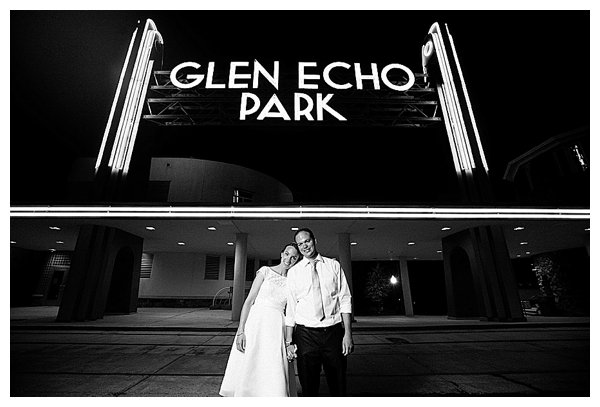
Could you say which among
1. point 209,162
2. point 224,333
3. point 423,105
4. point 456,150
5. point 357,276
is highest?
point 423,105

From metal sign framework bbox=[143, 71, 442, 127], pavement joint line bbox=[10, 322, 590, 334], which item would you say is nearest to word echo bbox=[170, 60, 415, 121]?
metal sign framework bbox=[143, 71, 442, 127]

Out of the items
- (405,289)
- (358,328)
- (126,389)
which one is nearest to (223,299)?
(405,289)

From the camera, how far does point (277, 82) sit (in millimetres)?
13508

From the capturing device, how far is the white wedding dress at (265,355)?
3037 mm

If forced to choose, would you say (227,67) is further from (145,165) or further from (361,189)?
(361,189)

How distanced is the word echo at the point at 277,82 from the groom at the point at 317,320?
402 inches

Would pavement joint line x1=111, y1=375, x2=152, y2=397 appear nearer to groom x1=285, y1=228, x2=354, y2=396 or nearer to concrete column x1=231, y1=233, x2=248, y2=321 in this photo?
groom x1=285, y1=228, x2=354, y2=396

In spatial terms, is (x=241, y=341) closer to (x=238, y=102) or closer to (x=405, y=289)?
(x=238, y=102)

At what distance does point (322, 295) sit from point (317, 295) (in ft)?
0.16

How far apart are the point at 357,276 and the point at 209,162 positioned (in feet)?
39.6

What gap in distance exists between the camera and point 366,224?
36.8 ft

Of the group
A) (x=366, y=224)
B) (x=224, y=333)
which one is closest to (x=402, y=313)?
(x=366, y=224)

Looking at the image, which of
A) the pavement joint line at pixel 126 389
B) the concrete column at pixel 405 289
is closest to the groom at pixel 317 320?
the pavement joint line at pixel 126 389

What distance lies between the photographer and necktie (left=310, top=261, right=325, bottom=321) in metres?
2.66
